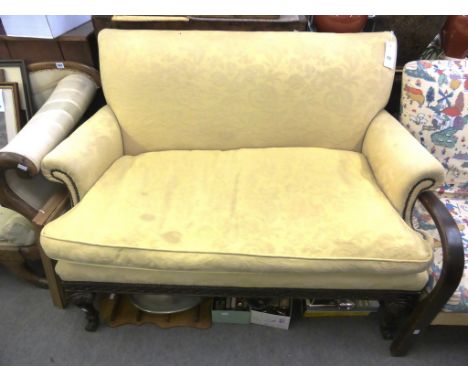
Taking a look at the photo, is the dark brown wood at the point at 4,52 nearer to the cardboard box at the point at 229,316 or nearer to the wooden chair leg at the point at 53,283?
the wooden chair leg at the point at 53,283

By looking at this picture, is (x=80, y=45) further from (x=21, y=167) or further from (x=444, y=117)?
(x=444, y=117)

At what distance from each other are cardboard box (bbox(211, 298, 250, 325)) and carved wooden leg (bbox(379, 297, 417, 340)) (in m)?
0.50

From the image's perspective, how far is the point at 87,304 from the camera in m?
1.16

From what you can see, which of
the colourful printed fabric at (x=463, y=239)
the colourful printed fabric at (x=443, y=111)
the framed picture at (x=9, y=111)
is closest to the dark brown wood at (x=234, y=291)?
the colourful printed fabric at (x=463, y=239)

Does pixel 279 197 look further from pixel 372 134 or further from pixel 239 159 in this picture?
pixel 372 134

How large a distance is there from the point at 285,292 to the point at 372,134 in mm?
732

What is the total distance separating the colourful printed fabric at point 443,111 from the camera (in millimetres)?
1237

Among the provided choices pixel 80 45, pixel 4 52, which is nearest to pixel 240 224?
pixel 80 45

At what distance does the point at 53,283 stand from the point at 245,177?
2.73 feet

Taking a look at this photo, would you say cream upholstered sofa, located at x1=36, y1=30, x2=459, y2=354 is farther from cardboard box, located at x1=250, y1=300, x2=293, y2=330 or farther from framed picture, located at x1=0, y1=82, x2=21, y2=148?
framed picture, located at x1=0, y1=82, x2=21, y2=148

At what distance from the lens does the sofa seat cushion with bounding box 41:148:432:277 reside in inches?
38.2

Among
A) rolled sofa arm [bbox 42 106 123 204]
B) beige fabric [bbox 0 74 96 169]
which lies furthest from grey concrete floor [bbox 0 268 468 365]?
beige fabric [bbox 0 74 96 169]

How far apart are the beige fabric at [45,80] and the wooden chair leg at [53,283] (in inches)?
30.5
